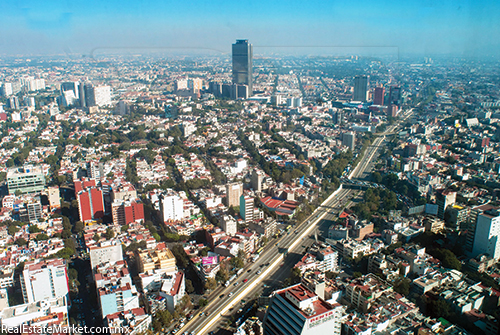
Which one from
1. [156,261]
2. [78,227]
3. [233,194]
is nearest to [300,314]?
[156,261]

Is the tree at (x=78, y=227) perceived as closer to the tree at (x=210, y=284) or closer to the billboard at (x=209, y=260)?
the billboard at (x=209, y=260)

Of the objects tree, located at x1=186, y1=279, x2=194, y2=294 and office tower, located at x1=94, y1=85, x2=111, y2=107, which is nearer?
tree, located at x1=186, y1=279, x2=194, y2=294

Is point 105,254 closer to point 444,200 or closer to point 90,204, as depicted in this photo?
point 90,204

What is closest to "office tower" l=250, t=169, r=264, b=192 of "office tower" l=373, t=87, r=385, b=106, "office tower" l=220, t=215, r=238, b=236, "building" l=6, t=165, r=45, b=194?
"office tower" l=220, t=215, r=238, b=236

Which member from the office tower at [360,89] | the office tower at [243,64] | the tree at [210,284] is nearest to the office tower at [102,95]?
the office tower at [243,64]

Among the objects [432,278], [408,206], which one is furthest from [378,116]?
[432,278]

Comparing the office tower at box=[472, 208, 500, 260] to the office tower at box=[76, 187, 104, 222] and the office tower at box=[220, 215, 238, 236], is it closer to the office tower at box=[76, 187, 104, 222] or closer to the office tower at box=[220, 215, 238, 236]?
the office tower at box=[220, 215, 238, 236]
